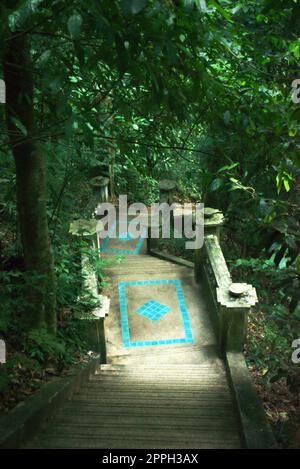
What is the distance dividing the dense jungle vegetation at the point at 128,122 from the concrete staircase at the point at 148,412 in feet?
1.65

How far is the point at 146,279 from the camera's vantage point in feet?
29.6

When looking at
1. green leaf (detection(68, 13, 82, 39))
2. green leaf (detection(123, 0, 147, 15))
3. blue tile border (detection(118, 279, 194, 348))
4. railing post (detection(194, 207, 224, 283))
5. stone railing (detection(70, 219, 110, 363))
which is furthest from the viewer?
railing post (detection(194, 207, 224, 283))

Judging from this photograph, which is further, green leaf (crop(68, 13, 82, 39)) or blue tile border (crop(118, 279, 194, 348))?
blue tile border (crop(118, 279, 194, 348))

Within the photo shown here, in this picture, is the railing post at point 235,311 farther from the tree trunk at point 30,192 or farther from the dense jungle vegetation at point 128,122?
the tree trunk at point 30,192

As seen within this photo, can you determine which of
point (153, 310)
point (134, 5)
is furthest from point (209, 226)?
point (134, 5)

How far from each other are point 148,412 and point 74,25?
4.12 m

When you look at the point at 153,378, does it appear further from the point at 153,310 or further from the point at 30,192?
the point at 30,192

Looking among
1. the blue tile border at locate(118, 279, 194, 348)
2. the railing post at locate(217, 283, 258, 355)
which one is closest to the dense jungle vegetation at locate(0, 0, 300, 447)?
the railing post at locate(217, 283, 258, 355)

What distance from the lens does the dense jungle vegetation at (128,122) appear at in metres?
2.32

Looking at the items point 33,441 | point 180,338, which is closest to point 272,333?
point 180,338

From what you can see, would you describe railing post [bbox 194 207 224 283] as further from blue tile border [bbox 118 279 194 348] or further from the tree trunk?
the tree trunk

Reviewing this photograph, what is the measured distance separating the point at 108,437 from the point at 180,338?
3382 mm

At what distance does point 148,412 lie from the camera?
15.8ft

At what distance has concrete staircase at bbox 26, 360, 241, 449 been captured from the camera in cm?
411
